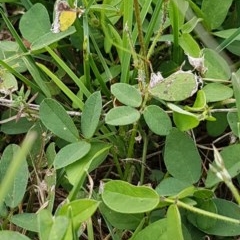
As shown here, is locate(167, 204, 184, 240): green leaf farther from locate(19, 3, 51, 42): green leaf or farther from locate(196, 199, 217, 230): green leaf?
locate(19, 3, 51, 42): green leaf

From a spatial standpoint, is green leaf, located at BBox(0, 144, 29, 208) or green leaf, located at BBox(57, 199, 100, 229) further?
green leaf, located at BBox(0, 144, 29, 208)

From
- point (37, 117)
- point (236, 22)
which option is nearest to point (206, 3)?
point (236, 22)

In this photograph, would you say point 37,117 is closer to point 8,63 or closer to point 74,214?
point 8,63

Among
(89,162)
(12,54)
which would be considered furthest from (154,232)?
(12,54)

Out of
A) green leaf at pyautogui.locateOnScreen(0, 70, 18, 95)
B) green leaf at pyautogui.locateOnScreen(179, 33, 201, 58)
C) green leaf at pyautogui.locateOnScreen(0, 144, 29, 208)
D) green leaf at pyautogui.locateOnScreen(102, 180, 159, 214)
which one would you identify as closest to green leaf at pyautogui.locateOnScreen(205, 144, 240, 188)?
green leaf at pyautogui.locateOnScreen(102, 180, 159, 214)

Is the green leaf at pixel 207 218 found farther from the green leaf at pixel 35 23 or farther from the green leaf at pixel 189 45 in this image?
the green leaf at pixel 35 23

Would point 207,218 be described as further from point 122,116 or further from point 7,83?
point 7,83

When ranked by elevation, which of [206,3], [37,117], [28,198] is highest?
[206,3]
